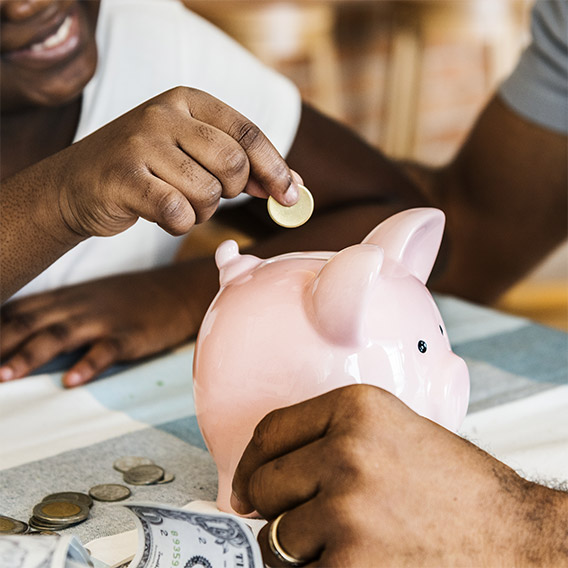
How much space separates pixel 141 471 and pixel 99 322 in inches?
10.5

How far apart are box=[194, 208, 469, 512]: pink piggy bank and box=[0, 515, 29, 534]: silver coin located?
126 mm

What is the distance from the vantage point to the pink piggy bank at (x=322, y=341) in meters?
0.49

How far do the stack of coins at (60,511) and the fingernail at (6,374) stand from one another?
246mm

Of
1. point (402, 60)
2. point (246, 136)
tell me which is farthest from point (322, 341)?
point (402, 60)

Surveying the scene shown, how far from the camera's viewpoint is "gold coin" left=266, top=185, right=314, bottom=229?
0.55 metres

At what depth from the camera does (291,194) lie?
0.54 meters

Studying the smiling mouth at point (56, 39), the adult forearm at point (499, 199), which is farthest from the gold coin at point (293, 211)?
the adult forearm at point (499, 199)

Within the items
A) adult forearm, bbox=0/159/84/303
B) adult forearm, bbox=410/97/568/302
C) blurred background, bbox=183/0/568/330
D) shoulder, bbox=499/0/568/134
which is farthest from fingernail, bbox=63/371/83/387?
blurred background, bbox=183/0/568/330

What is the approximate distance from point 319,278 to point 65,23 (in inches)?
20.6

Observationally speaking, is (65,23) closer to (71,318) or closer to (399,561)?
(71,318)

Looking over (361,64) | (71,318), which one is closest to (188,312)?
(71,318)

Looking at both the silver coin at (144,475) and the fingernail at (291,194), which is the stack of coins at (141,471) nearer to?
the silver coin at (144,475)

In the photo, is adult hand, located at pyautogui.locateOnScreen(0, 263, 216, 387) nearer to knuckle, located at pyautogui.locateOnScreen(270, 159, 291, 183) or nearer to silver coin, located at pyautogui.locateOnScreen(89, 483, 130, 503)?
silver coin, located at pyautogui.locateOnScreen(89, 483, 130, 503)

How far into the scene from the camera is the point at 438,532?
42 centimetres
